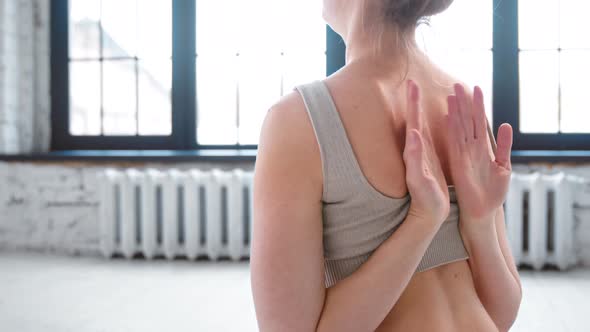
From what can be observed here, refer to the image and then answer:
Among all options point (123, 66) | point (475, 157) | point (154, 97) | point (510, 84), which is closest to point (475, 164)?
point (475, 157)

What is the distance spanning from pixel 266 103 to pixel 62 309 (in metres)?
2.02

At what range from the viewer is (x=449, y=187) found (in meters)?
0.58

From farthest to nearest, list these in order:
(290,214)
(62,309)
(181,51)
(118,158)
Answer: (181,51) < (118,158) < (62,309) < (290,214)

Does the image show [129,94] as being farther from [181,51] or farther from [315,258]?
[315,258]

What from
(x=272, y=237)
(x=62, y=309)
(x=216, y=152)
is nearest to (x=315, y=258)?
(x=272, y=237)

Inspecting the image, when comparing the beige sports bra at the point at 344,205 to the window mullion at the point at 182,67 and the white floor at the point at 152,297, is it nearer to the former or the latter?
the white floor at the point at 152,297

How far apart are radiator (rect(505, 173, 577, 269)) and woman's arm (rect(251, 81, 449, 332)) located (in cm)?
266

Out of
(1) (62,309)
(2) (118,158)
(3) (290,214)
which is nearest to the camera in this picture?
(3) (290,214)

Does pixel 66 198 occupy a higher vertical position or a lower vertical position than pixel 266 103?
lower

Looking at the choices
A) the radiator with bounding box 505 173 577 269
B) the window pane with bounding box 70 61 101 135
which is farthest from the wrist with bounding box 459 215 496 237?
the window pane with bounding box 70 61 101 135

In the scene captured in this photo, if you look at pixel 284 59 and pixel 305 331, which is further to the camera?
pixel 284 59

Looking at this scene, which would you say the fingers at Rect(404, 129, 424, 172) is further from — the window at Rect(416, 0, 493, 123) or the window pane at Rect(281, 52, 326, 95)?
the window pane at Rect(281, 52, 326, 95)

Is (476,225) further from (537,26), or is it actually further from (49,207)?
(49,207)

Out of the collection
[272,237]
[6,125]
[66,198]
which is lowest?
[66,198]
